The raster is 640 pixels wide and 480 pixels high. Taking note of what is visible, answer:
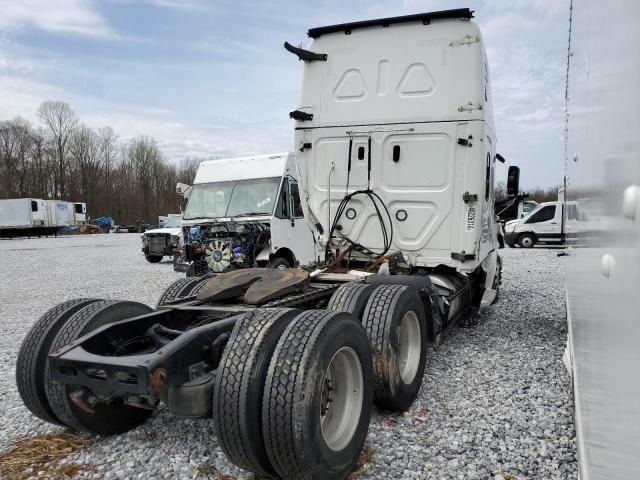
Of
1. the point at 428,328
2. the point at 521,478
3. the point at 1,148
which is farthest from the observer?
the point at 1,148

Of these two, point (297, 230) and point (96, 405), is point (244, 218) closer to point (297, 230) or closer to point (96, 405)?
point (297, 230)

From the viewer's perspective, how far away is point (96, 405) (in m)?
3.35

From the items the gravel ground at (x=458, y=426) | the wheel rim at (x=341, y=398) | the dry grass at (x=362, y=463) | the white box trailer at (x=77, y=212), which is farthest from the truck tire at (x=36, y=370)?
the white box trailer at (x=77, y=212)

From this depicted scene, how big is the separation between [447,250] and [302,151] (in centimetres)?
218

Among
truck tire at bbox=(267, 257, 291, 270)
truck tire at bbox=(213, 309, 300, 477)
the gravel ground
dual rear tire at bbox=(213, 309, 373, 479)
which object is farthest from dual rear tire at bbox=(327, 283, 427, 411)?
truck tire at bbox=(267, 257, 291, 270)

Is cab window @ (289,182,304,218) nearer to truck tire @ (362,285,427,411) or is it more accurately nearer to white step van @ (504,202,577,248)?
truck tire @ (362,285,427,411)

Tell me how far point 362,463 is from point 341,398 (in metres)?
0.45

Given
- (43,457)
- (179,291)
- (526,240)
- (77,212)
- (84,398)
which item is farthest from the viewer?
(77,212)

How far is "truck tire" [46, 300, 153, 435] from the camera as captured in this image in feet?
10.6

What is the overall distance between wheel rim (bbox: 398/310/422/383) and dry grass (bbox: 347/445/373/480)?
3.27ft

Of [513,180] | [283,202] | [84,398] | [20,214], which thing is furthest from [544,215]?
[20,214]

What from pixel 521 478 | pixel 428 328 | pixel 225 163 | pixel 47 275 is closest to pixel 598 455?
pixel 521 478

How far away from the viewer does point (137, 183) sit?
68.1 metres

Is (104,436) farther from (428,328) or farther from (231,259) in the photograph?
(231,259)
